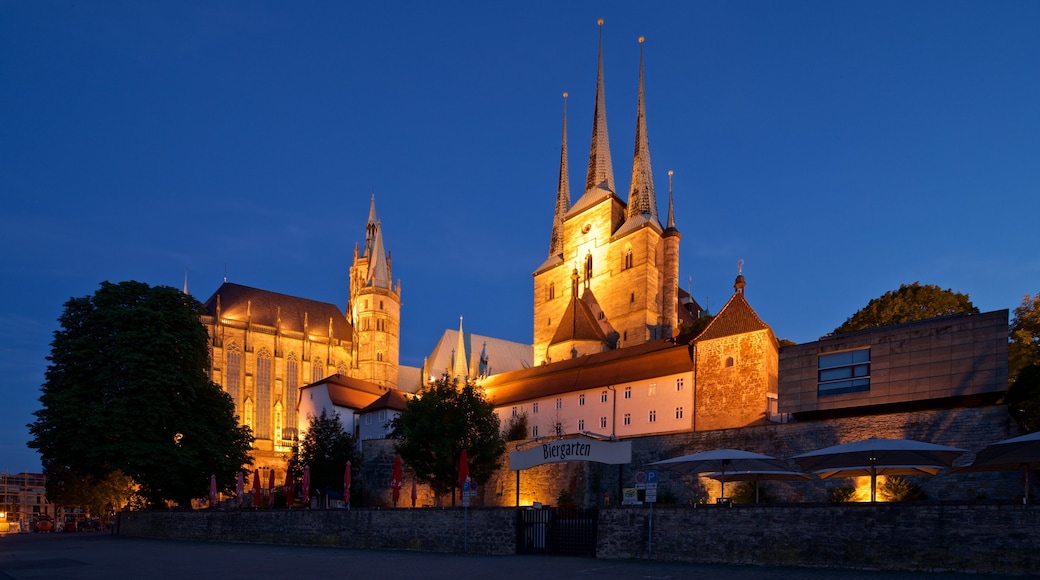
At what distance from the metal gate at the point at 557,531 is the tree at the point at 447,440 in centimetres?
2021

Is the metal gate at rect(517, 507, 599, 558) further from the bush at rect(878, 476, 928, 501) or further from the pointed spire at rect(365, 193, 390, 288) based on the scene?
the pointed spire at rect(365, 193, 390, 288)

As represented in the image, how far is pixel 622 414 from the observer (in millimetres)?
46844

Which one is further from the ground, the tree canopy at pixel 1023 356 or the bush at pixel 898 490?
the tree canopy at pixel 1023 356

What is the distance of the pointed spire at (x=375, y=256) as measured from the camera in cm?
11406

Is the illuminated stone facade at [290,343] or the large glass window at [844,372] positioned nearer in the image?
the large glass window at [844,372]

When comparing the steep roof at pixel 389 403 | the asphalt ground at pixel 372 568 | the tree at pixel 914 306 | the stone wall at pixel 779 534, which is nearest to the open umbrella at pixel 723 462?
the stone wall at pixel 779 534

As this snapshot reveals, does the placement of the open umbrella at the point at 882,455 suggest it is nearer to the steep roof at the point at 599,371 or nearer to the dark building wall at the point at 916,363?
the dark building wall at the point at 916,363

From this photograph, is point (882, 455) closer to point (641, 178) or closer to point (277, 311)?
point (641, 178)

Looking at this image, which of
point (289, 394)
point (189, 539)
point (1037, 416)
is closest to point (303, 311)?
point (289, 394)

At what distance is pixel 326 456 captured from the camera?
53875mm

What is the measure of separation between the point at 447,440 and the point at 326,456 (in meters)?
15.4

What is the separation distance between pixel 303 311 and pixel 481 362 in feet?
84.0

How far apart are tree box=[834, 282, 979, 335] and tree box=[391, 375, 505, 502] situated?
21.5m

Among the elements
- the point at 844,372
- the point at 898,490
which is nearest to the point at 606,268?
the point at 844,372
